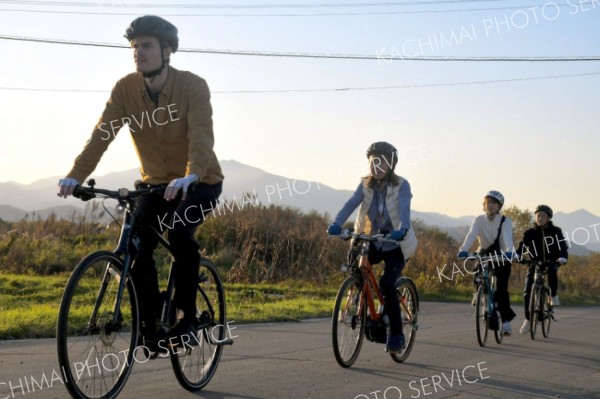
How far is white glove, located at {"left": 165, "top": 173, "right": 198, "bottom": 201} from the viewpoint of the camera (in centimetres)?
510

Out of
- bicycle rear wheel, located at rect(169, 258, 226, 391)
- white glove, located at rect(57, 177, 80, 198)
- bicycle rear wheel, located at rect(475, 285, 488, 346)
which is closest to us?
white glove, located at rect(57, 177, 80, 198)

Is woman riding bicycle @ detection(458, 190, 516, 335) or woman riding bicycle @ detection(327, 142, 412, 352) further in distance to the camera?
woman riding bicycle @ detection(458, 190, 516, 335)

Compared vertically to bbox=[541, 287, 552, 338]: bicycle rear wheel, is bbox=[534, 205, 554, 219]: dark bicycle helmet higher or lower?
higher

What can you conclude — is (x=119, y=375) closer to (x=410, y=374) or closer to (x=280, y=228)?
(x=410, y=374)

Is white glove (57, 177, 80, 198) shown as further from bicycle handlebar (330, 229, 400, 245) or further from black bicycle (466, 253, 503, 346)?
black bicycle (466, 253, 503, 346)

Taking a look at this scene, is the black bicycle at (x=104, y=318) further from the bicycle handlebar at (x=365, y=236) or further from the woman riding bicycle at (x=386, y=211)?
the woman riding bicycle at (x=386, y=211)

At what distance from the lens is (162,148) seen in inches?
229

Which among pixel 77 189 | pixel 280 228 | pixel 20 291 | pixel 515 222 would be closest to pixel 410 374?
pixel 77 189

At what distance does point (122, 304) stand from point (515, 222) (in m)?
53.8

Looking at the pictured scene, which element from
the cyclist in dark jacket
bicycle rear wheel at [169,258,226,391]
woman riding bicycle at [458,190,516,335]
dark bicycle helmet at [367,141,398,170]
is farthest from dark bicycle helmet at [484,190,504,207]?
bicycle rear wheel at [169,258,226,391]

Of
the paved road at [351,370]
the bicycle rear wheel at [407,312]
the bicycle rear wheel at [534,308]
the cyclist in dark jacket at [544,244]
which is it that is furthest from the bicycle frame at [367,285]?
the cyclist in dark jacket at [544,244]

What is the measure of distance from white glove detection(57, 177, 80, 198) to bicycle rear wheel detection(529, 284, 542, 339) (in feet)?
28.3

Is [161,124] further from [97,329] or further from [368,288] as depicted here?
[368,288]

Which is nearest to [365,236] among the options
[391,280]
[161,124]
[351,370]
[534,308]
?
[391,280]
